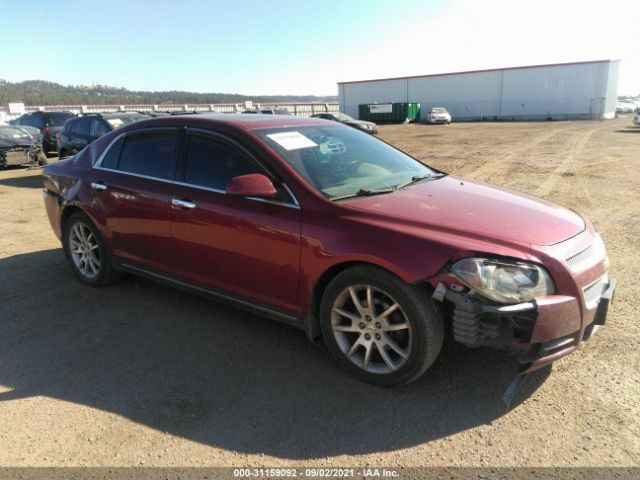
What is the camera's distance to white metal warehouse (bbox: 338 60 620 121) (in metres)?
45.7

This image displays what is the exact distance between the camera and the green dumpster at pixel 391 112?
48.5 m

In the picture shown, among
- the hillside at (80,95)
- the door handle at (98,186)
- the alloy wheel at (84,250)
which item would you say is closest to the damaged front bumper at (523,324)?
the door handle at (98,186)

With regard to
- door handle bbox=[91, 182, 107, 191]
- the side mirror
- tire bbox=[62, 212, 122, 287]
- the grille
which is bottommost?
tire bbox=[62, 212, 122, 287]

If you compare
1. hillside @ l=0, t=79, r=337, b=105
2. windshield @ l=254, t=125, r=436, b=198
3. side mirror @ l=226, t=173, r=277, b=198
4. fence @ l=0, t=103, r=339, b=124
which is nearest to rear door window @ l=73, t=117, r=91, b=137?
windshield @ l=254, t=125, r=436, b=198

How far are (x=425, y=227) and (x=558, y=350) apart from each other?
1.02m

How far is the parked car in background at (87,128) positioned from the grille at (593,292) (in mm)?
10765

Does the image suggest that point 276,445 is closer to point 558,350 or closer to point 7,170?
point 558,350

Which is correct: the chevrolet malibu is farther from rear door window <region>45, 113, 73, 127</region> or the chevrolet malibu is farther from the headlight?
rear door window <region>45, 113, 73, 127</region>

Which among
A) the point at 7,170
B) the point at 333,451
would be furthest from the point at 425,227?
the point at 7,170

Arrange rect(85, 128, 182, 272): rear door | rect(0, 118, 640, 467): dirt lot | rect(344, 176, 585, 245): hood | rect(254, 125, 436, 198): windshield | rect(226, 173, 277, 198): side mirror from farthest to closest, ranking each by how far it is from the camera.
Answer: rect(85, 128, 182, 272): rear door, rect(254, 125, 436, 198): windshield, rect(226, 173, 277, 198): side mirror, rect(344, 176, 585, 245): hood, rect(0, 118, 640, 467): dirt lot

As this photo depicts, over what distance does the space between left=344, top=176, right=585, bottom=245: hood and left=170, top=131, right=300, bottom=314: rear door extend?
0.54 meters

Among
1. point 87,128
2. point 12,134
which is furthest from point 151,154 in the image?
point 12,134

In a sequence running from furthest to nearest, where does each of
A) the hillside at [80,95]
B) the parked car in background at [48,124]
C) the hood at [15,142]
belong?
the hillside at [80,95] → the parked car in background at [48,124] → the hood at [15,142]

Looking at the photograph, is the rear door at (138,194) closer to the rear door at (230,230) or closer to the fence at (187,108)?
the rear door at (230,230)
